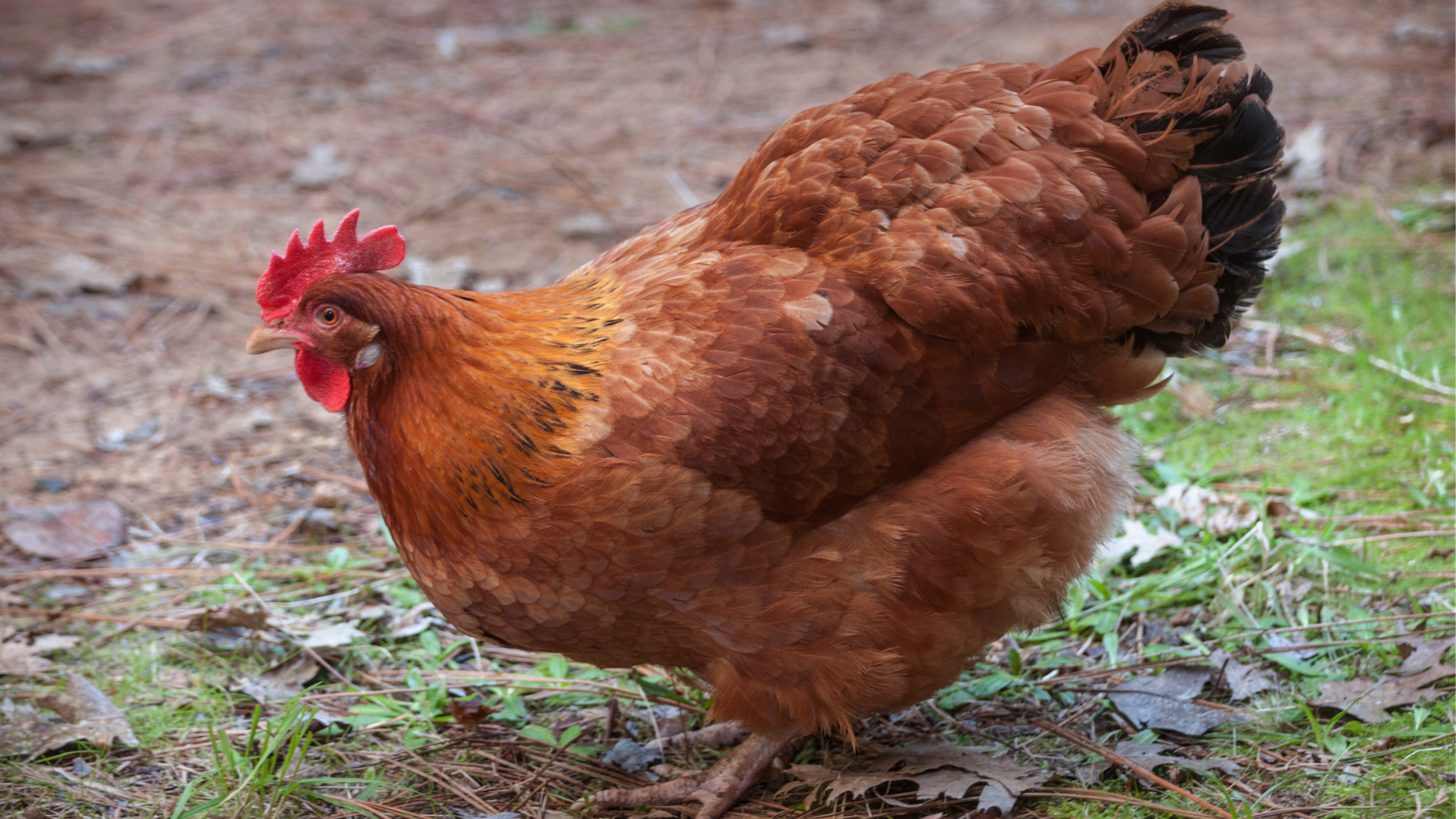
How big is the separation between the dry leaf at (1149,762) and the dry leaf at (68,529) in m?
3.74

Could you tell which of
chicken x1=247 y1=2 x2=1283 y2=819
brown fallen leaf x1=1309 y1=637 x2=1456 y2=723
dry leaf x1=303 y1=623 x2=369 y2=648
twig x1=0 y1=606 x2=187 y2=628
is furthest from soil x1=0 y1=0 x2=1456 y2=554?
brown fallen leaf x1=1309 y1=637 x2=1456 y2=723

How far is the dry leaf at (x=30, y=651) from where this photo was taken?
3.29 m

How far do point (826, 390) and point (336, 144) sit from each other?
19.8 feet

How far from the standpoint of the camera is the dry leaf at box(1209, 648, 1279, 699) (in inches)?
118

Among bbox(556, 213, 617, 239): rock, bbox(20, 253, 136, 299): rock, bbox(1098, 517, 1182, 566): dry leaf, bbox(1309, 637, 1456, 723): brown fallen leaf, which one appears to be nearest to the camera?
bbox(1309, 637, 1456, 723): brown fallen leaf

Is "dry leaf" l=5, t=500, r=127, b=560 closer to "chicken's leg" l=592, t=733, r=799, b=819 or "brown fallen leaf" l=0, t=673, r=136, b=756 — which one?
"brown fallen leaf" l=0, t=673, r=136, b=756

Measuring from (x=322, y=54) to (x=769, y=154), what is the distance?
753 cm

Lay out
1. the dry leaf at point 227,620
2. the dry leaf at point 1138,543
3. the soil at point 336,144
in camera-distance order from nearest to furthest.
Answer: the dry leaf at point 227,620 < the dry leaf at point 1138,543 < the soil at point 336,144

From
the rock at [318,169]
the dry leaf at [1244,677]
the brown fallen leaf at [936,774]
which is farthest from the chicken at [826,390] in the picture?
the rock at [318,169]

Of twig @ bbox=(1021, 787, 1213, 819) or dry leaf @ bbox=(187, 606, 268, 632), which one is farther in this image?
dry leaf @ bbox=(187, 606, 268, 632)

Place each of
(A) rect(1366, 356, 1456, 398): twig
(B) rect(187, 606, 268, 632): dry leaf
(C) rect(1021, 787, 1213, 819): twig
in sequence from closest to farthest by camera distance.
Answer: (C) rect(1021, 787, 1213, 819): twig < (B) rect(187, 606, 268, 632): dry leaf < (A) rect(1366, 356, 1456, 398): twig

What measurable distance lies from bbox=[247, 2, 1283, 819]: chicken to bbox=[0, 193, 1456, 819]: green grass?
545mm

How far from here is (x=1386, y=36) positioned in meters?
7.73

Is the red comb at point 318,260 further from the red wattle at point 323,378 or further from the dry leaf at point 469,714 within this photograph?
the dry leaf at point 469,714
